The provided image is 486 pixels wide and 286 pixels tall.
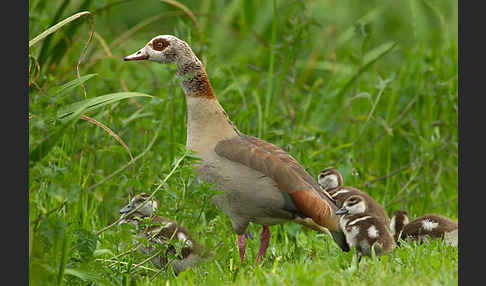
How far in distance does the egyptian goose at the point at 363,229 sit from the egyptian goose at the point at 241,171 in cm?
10

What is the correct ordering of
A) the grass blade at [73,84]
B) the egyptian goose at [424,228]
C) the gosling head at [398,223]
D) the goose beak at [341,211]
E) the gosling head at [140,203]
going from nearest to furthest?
the grass blade at [73,84] → the gosling head at [140,203] → the goose beak at [341,211] → the egyptian goose at [424,228] → the gosling head at [398,223]

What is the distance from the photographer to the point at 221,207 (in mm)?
5516

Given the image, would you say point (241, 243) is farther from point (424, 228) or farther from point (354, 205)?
point (424, 228)

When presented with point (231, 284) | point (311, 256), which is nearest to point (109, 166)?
point (311, 256)

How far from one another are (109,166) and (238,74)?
8.61 ft

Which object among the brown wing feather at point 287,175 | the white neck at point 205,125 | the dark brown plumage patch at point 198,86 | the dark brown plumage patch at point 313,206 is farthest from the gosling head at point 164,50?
the dark brown plumage patch at point 313,206

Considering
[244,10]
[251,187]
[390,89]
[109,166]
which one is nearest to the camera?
[251,187]

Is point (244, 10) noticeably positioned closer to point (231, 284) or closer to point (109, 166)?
point (109, 166)

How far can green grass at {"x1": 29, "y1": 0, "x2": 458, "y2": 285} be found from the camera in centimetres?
451

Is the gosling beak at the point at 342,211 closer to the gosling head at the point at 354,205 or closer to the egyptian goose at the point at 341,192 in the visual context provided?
the gosling head at the point at 354,205

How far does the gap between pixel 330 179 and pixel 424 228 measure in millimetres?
947

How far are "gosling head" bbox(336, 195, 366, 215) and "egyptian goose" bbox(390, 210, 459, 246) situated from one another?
406 mm

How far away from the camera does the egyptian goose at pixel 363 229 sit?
18.1ft

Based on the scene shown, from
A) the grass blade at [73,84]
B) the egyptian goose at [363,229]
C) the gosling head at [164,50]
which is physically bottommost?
the egyptian goose at [363,229]
